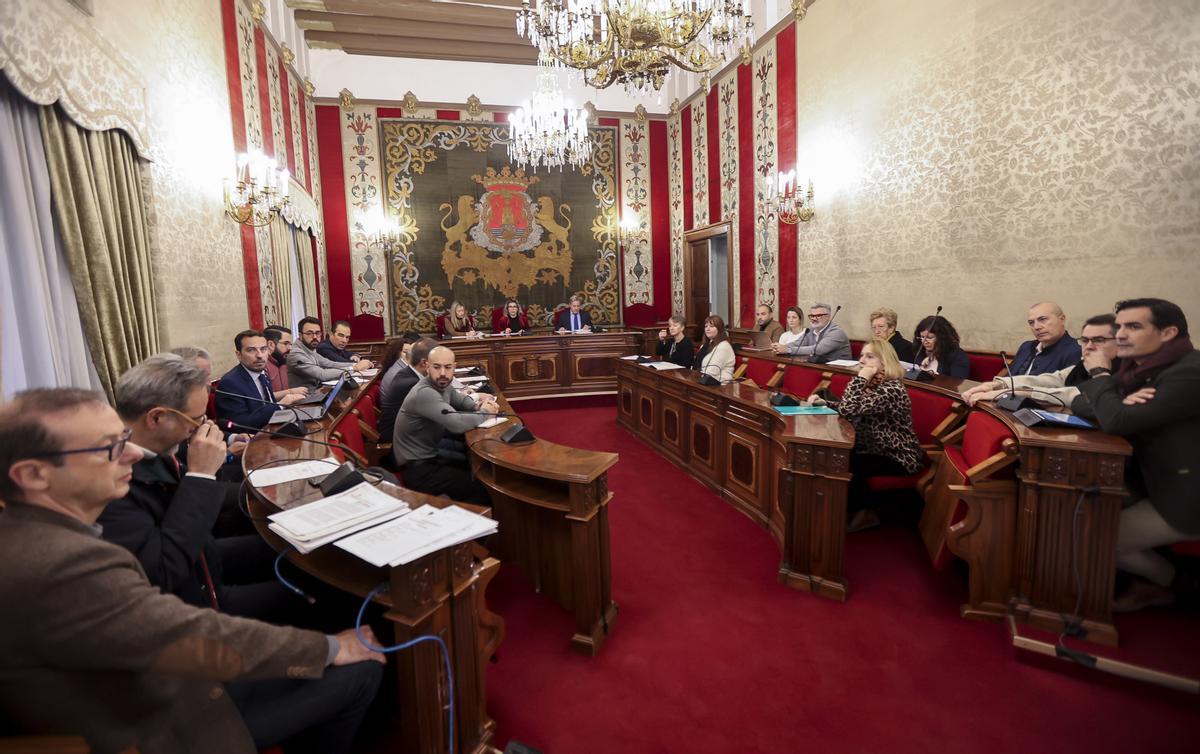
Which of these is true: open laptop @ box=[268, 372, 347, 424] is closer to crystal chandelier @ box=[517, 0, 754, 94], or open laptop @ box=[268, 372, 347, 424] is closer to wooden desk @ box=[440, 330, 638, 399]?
crystal chandelier @ box=[517, 0, 754, 94]

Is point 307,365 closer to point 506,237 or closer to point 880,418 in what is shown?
point 880,418

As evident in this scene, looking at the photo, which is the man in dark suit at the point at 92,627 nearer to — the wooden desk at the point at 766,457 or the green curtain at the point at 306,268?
the wooden desk at the point at 766,457

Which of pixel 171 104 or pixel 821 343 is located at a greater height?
pixel 171 104

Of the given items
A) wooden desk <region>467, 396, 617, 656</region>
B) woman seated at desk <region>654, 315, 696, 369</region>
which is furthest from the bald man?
wooden desk <region>467, 396, 617, 656</region>

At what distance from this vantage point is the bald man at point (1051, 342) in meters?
3.54

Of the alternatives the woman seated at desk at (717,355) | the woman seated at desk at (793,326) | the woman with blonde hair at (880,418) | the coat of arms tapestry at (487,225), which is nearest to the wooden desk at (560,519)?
the woman with blonde hair at (880,418)

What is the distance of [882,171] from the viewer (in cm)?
552

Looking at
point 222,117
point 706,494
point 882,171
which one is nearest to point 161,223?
point 222,117

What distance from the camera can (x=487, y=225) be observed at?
30.8ft

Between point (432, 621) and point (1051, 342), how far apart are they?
4076mm

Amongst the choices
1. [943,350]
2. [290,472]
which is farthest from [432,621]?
[943,350]

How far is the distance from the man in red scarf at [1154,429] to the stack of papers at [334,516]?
2.87m

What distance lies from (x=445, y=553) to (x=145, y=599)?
0.69m

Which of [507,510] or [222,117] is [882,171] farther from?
[222,117]
